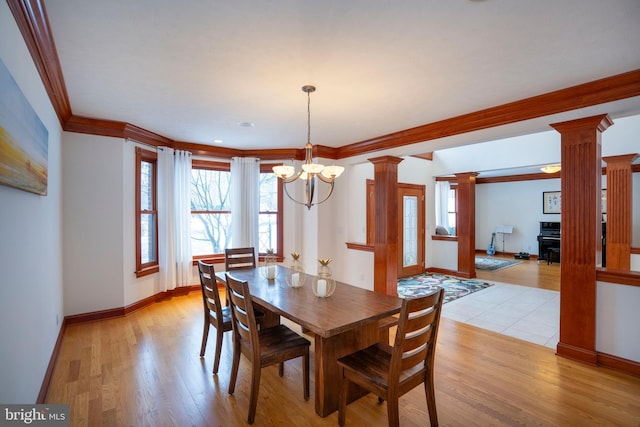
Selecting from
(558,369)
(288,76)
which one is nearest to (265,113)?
(288,76)

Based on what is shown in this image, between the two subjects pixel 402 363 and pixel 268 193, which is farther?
pixel 268 193

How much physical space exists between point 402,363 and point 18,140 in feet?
7.81

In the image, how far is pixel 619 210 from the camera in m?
4.50

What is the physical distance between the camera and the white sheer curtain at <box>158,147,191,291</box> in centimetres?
462

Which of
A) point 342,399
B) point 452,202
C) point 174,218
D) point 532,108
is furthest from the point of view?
point 452,202

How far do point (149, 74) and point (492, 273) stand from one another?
7406 mm

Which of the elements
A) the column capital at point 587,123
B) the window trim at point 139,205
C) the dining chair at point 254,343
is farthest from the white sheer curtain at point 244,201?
the column capital at point 587,123

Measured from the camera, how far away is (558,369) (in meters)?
2.73

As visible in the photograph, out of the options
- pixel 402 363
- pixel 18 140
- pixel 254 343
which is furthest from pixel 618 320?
pixel 18 140

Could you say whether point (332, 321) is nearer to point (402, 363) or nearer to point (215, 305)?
point (402, 363)

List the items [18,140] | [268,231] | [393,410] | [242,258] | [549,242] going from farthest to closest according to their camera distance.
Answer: [549,242], [268,231], [242,258], [393,410], [18,140]

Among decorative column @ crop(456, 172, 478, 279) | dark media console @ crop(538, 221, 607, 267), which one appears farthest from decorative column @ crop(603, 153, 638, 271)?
dark media console @ crop(538, 221, 607, 267)

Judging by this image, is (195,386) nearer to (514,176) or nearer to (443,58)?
(443,58)

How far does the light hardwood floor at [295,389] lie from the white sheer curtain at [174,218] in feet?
4.72
